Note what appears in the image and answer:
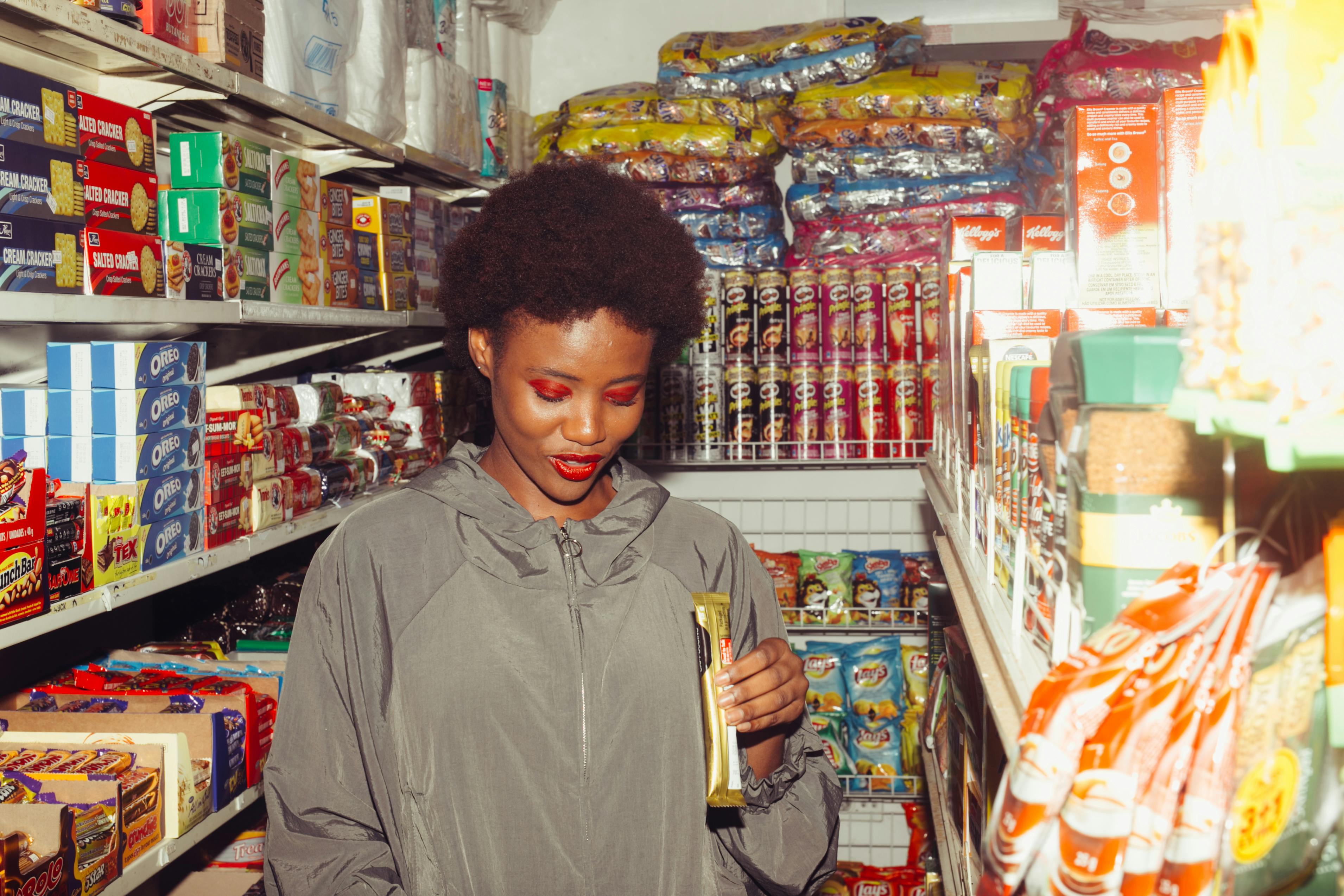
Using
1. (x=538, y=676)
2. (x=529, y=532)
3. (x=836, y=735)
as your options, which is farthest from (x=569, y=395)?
(x=836, y=735)

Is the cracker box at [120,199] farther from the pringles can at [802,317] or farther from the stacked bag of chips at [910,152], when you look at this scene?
the stacked bag of chips at [910,152]

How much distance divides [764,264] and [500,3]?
1.40 m

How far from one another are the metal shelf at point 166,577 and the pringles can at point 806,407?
4.79ft

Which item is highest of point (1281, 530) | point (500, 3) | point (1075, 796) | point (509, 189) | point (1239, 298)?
point (500, 3)

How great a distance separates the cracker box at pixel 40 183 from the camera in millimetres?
1527

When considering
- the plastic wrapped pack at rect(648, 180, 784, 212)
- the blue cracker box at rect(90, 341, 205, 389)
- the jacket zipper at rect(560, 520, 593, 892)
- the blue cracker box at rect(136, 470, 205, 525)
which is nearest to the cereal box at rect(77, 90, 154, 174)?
the blue cracker box at rect(90, 341, 205, 389)

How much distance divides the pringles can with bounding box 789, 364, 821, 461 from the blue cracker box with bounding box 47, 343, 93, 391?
2151mm

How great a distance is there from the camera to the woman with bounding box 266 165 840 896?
1.49 meters

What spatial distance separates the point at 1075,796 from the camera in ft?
2.18

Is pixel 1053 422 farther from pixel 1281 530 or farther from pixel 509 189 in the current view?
pixel 509 189

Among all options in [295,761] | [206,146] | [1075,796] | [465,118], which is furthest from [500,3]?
[1075,796]

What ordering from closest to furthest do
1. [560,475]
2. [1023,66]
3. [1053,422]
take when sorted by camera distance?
[1053,422] → [560,475] → [1023,66]

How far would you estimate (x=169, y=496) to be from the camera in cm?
190

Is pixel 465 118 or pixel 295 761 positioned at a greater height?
pixel 465 118
